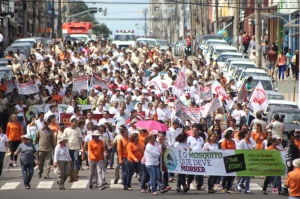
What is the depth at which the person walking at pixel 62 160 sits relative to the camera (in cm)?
2484

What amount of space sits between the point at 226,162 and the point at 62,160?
368 centimetres

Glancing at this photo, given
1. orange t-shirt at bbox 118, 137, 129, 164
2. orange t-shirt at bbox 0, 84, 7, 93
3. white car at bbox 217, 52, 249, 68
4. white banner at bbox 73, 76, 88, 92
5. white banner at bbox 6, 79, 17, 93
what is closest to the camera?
orange t-shirt at bbox 118, 137, 129, 164

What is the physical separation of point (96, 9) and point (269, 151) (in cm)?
11740

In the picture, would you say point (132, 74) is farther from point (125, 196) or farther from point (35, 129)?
point (125, 196)

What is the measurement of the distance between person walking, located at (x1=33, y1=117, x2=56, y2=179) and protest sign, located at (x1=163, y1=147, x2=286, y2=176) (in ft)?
12.0

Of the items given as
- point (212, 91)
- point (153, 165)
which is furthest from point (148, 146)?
point (212, 91)

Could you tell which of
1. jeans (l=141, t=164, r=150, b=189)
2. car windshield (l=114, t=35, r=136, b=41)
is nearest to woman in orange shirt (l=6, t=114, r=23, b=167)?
jeans (l=141, t=164, r=150, b=189)

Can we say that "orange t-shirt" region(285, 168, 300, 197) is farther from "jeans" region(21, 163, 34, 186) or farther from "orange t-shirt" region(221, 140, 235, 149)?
"jeans" region(21, 163, 34, 186)

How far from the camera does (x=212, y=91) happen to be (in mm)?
34219

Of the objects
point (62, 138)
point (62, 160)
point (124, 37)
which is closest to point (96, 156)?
point (62, 160)

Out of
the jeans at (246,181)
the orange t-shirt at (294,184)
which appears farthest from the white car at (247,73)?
the orange t-shirt at (294,184)

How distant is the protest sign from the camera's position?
80.9ft

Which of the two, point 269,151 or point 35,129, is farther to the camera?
point 35,129

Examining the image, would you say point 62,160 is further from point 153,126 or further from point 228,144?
point 228,144
